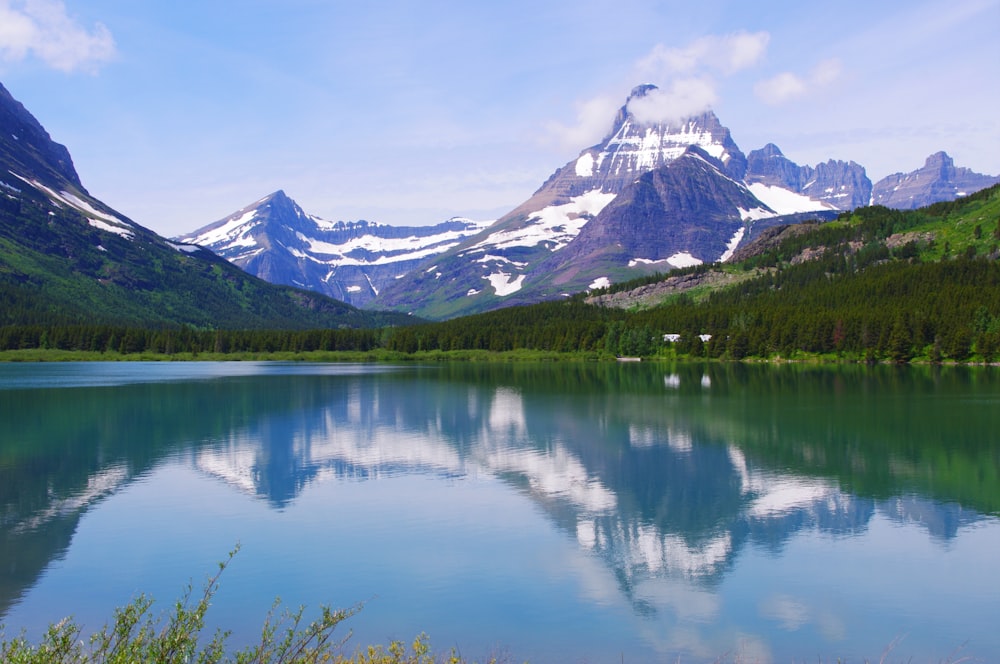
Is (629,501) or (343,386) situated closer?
(629,501)

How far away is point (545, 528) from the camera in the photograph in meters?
31.3

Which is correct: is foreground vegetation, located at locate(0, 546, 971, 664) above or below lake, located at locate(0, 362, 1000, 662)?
above

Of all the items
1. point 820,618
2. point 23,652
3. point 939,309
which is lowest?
point 820,618

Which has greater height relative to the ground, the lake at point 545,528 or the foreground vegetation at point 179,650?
the foreground vegetation at point 179,650

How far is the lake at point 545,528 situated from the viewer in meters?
21.1

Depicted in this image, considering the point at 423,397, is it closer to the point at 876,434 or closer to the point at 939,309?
the point at 876,434

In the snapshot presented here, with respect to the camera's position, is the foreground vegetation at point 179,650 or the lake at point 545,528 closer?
the foreground vegetation at point 179,650

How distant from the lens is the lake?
21141mm

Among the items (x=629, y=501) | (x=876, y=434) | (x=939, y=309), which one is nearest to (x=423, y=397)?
(x=876, y=434)

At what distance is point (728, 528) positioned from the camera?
101ft

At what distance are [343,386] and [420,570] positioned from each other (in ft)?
288

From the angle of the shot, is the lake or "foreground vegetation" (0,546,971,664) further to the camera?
the lake

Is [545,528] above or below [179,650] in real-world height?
below

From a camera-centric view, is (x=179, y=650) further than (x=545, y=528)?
No
